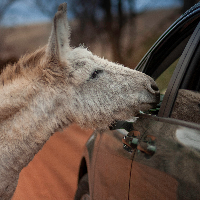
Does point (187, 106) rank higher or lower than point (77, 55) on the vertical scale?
lower

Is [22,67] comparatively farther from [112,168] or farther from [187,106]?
[187,106]

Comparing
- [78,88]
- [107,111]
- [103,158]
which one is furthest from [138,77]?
[103,158]

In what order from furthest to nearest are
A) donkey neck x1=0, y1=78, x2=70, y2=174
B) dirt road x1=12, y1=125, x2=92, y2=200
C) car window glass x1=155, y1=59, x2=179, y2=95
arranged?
1. dirt road x1=12, y1=125, x2=92, y2=200
2. car window glass x1=155, y1=59, x2=179, y2=95
3. donkey neck x1=0, y1=78, x2=70, y2=174

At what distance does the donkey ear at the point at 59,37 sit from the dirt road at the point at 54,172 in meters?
2.62

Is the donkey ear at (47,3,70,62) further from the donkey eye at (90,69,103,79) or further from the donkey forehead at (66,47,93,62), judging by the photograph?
the donkey eye at (90,69,103,79)

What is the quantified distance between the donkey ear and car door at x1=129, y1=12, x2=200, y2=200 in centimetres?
84

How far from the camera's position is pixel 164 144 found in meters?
1.26

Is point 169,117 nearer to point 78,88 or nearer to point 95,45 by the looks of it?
point 78,88

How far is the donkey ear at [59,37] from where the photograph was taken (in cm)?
155

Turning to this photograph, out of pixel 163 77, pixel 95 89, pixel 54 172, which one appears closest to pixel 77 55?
pixel 95 89

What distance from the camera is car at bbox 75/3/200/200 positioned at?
1137 millimetres

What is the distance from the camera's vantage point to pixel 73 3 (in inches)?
306

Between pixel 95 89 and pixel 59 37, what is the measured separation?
0.49m

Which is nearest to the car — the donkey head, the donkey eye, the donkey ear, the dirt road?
the donkey head
